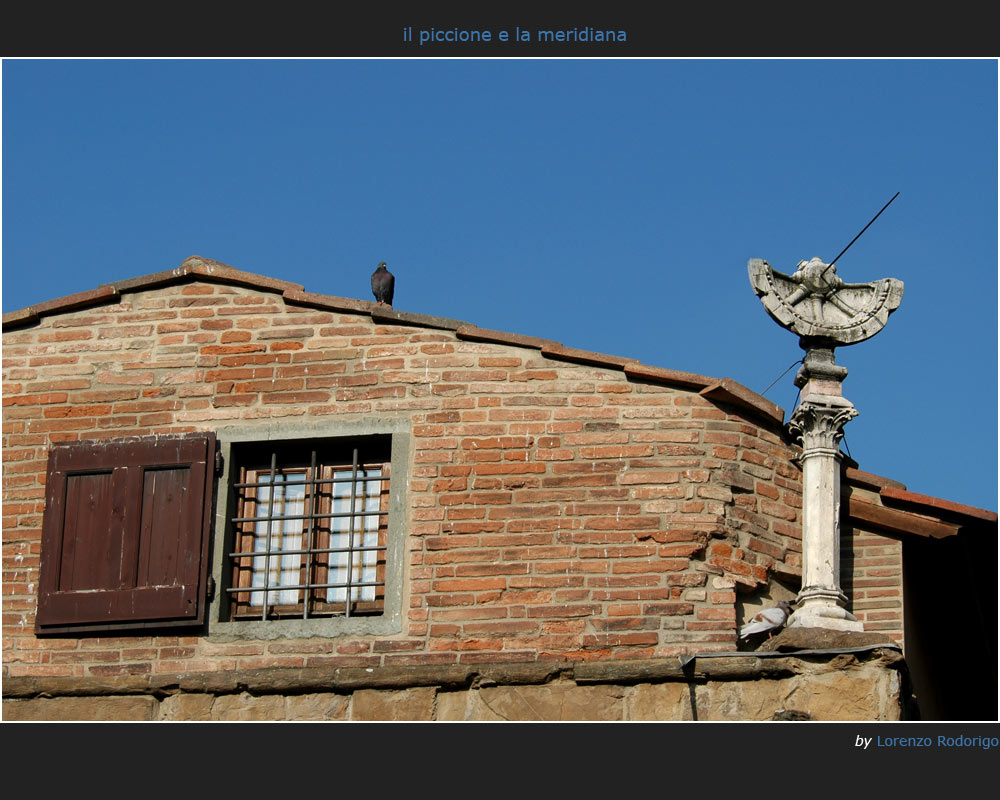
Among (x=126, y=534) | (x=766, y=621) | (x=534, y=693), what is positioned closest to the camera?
(x=534, y=693)

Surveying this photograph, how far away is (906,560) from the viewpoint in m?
14.6

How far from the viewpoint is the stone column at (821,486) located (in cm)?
1369

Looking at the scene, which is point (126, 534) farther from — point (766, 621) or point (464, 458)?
point (766, 621)

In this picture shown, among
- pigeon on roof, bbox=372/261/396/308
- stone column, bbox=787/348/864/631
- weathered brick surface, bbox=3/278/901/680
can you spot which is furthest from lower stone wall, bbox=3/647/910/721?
pigeon on roof, bbox=372/261/396/308

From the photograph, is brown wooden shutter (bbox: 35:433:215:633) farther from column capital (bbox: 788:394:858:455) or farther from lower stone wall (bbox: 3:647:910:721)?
column capital (bbox: 788:394:858:455)

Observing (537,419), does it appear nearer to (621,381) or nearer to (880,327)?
(621,381)

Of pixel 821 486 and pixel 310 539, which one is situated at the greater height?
pixel 821 486

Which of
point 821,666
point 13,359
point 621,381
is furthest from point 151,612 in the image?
point 821,666

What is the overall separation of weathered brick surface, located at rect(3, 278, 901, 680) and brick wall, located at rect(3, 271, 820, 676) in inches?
0.5

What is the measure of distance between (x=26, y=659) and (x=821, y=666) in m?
5.00

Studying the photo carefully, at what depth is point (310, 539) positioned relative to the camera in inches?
561

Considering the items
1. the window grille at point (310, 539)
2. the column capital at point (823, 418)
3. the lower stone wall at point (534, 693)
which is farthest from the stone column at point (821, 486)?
the window grille at point (310, 539)

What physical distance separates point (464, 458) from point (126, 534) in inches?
87.7

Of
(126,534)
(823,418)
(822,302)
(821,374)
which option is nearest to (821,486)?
(823,418)
